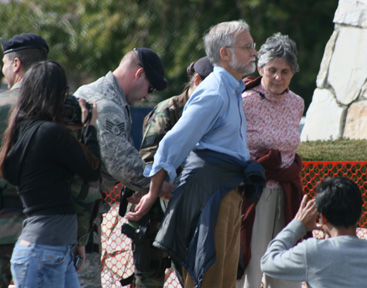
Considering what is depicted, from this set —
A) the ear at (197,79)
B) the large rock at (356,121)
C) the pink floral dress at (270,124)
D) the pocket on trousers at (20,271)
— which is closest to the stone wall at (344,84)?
the large rock at (356,121)

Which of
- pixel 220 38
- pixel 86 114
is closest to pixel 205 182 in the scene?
pixel 86 114

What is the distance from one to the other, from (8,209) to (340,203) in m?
1.58

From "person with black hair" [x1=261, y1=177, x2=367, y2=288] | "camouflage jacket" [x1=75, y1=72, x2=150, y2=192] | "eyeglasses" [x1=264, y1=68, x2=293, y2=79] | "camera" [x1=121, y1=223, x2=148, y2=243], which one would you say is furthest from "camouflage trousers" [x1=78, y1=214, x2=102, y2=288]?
"eyeglasses" [x1=264, y1=68, x2=293, y2=79]

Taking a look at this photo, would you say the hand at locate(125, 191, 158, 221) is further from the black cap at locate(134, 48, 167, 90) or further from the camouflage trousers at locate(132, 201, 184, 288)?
the black cap at locate(134, 48, 167, 90)

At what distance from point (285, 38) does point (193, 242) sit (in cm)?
155

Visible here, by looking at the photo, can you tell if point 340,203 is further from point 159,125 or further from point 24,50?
point 24,50

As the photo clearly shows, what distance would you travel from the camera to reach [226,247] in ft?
11.7

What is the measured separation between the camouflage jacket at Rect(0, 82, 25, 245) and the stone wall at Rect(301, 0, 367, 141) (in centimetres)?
534

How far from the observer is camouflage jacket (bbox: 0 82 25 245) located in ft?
11.2

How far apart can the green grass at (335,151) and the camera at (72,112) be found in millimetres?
3655

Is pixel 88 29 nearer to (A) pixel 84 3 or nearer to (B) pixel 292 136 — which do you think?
(A) pixel 84 3

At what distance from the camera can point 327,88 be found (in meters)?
8.77

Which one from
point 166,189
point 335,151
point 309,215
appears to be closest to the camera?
point 309,215

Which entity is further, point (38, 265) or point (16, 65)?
point (16, 65)
